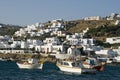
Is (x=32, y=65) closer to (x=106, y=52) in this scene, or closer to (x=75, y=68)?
(x=75, y=68)

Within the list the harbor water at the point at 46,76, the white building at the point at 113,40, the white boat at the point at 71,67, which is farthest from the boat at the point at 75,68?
the white building at the point at 113,40

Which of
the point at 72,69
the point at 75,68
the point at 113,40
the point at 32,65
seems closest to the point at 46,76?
the point at 75,68

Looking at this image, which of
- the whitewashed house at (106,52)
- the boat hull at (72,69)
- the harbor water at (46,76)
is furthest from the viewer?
the whitewashed house at (106,52)

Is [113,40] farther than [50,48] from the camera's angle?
Yes

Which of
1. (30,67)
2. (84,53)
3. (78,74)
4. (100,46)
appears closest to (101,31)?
(100,46)

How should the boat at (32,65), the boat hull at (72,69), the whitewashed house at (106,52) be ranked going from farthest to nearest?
the whitewashed house at (106,52), the boat at (32,65), the boat hull at (72,69)

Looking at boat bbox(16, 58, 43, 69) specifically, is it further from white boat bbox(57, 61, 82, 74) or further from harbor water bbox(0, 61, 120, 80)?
white boat bbox(57, 61, 82, 74)

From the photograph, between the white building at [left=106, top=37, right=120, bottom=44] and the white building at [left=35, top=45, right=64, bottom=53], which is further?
the white building at [left=106, top=37, right=120, bottom=44]

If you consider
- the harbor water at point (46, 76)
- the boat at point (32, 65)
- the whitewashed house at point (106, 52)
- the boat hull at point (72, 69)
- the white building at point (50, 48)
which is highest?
the white building at point (50, 48)

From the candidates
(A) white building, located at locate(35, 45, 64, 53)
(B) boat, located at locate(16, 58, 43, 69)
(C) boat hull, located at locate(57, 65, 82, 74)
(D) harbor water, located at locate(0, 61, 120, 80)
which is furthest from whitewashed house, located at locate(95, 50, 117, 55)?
(C) boat hull, located at locate(57, 65, 82, 74)

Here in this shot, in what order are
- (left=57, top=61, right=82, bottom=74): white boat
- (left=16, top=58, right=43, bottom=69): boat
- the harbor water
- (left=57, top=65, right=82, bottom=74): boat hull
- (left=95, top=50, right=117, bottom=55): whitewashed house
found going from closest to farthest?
the harbor water
(left=57, top=65, right=82, bottom=74): boat hull
(left=57, top=61, right=82, bottom=74): white boat
(left=16, top=58, right=43, bottom=69): boat
(left=95, top=50, right=117, bottom=55): whitewashed house

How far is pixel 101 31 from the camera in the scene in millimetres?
170375

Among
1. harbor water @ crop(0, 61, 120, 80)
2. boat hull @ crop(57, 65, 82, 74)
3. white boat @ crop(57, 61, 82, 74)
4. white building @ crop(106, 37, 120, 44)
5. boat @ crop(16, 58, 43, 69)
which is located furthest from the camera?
white building @ crop(106, 37, 120, 44)

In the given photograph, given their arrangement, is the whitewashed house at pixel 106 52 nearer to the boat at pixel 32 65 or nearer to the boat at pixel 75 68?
the boat at pixel 32 65
